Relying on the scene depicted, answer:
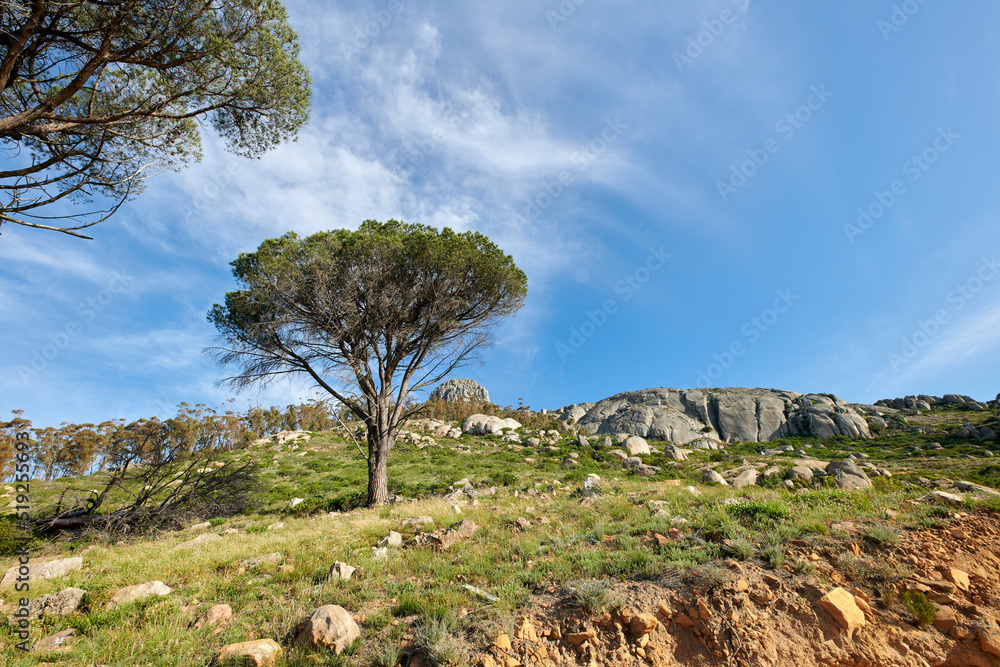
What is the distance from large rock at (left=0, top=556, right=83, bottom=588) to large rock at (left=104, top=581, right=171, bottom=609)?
1.91 m

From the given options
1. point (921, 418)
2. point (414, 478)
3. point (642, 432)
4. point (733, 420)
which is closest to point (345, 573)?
point (414, 478)

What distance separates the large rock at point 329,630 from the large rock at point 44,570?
4.94 m

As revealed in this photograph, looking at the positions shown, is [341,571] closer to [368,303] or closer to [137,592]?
[137,592]

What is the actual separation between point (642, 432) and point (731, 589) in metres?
36.8

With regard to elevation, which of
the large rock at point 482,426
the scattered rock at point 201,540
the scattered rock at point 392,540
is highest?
the large rock at point 482,426

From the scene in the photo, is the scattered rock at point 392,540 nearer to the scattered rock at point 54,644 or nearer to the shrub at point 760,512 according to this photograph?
the scattered rock at point 54,644

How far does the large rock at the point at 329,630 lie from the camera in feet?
12.9

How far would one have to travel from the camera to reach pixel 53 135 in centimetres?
634

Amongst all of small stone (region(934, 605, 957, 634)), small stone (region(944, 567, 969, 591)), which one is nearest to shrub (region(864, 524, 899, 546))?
small stone (region(944, 567, 969, 591))

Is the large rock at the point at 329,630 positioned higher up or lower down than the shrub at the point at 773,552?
lower down

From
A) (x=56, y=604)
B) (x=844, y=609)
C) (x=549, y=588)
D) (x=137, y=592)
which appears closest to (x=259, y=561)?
(x=137, y=592)

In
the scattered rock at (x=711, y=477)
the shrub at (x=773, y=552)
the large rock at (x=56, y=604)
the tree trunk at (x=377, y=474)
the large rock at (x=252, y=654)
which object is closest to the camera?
the large rock at (x=252, y=654)

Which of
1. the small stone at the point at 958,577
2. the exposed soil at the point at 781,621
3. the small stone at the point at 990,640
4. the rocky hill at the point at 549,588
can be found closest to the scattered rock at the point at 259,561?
the rocky hill at the point at 549,588

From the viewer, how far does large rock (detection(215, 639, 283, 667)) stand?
371cm
